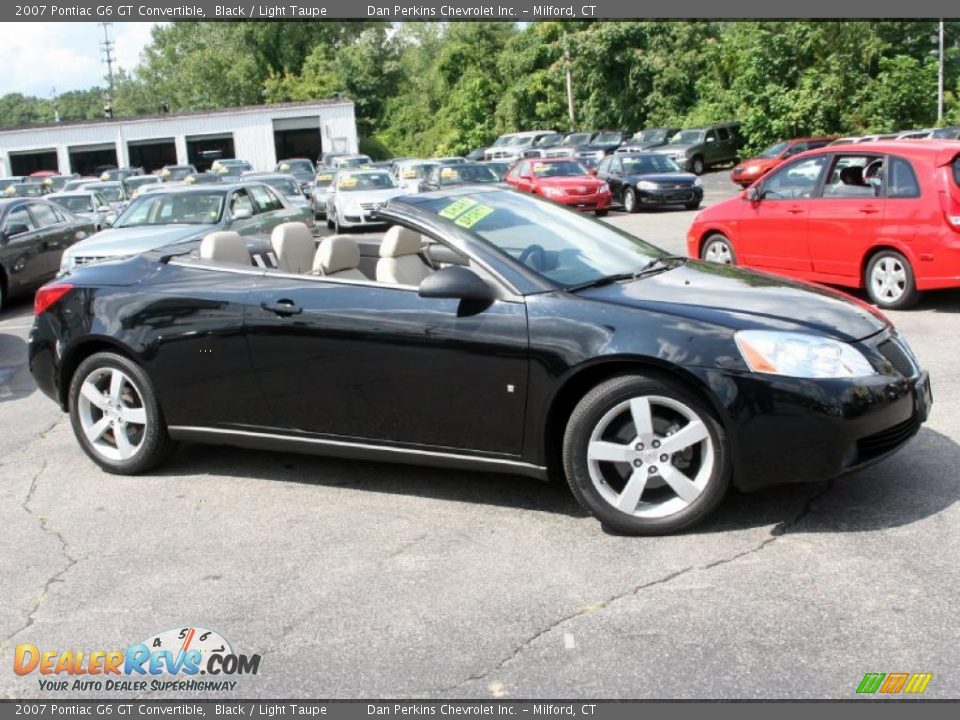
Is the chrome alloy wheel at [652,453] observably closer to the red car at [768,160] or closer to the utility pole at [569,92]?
the red car at [768,160]

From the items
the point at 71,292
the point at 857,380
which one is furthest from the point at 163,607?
the point at 857,380

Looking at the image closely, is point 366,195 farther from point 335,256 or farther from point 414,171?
point 335,256

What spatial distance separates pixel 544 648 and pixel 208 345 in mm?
2651

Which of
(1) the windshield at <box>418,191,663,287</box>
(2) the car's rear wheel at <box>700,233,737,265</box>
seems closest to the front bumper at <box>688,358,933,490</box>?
(1) the windshield at <box>418,191,663,287</box>

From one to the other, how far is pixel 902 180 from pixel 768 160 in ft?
83.5

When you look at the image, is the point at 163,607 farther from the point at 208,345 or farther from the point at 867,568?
the point at 867,568

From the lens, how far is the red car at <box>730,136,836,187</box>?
109 feet

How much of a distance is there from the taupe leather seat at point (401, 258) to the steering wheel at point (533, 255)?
2.33 ft

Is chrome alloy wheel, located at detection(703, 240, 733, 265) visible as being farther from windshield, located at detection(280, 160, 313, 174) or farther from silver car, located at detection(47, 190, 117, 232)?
windshield, located at detection(280, 160, 313, 174)

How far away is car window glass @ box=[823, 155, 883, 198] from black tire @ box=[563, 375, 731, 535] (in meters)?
6.26

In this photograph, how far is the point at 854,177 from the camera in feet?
32.5

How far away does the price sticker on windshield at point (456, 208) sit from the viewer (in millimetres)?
5074

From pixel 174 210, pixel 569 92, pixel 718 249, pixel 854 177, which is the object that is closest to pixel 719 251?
pixel 718 249

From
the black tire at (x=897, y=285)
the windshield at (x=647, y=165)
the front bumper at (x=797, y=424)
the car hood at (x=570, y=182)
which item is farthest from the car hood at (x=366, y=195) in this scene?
the front bumper at (x=797, y=424)
